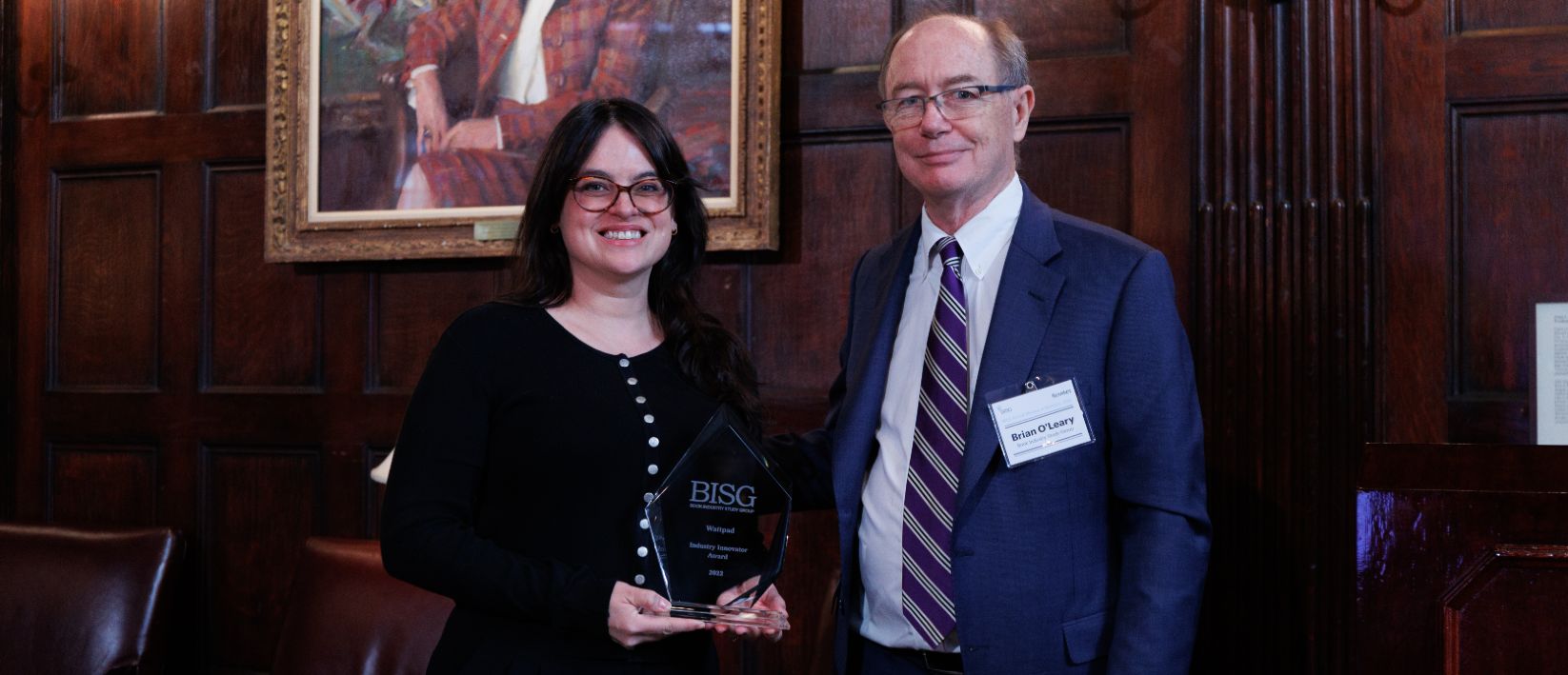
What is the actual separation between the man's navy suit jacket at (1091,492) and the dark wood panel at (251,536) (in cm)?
255

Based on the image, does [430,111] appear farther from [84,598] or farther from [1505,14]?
[1505,14]

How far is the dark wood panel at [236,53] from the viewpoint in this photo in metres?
3.85

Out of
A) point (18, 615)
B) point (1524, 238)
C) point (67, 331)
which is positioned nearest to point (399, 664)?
point (18, 615)

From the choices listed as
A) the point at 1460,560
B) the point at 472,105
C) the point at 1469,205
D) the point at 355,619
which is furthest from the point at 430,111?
the point at 1460,560

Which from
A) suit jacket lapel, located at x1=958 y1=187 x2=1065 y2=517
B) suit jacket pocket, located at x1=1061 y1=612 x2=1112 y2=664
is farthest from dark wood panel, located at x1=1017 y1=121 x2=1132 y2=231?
suit jacket pocket, located at x1=1061 y1=612 x2=1112 y2=664

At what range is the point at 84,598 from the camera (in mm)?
3512

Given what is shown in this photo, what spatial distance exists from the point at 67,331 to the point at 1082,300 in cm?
348

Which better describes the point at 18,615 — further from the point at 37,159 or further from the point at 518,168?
the point at 518,168

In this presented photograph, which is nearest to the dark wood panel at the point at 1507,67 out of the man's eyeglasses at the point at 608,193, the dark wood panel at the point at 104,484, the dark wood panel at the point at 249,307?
the man's eyeglasses at the point at 608,193

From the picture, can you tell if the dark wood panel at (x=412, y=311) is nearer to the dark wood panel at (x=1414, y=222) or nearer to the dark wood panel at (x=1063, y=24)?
the dark wood panel at (x=1063, y=24)

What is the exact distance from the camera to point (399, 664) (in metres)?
3.17

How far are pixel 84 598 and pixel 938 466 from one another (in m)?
2.74

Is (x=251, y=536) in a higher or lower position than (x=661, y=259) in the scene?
lower

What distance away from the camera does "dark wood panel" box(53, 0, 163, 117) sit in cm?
395
